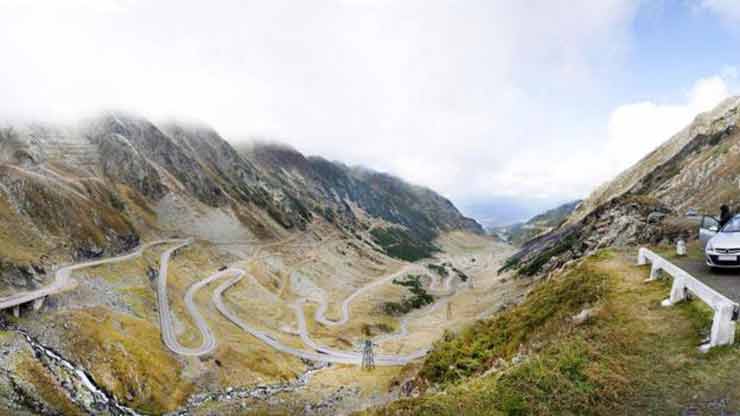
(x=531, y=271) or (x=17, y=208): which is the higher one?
(x=17, y=208)

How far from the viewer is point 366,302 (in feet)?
497

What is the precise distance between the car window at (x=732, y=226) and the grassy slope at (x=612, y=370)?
14.5 ft

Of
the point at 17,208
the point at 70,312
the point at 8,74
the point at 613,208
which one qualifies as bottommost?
the point at 70,312

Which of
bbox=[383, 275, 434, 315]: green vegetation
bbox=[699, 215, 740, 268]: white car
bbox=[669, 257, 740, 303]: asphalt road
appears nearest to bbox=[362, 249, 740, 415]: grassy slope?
bbox=[669, 257, 740, 303]: asphalt road

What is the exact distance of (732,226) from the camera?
843 inches

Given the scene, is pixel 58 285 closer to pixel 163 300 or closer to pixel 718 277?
pixel 163 300

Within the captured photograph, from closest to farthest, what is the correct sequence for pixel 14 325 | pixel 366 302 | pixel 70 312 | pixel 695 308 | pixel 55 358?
pixel 695 308 → pixel 55 358 → pixel 14 325 → pixel 70 312 → pixel 366 302

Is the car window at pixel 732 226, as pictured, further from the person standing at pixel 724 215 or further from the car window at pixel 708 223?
the car window at pixel 708 223

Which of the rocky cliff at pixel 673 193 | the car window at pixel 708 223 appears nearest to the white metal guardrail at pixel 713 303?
the car window at pixel 708 223

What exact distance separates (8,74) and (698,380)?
23087 centimetres

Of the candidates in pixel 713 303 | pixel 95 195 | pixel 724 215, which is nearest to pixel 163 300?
pixel 95 195

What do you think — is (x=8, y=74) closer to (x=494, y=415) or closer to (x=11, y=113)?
(x=11, y=113)

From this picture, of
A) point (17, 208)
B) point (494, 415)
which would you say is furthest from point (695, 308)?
point (17, 208)

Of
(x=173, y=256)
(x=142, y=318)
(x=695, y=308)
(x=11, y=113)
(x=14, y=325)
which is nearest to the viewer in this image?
(x=695, y=308)
